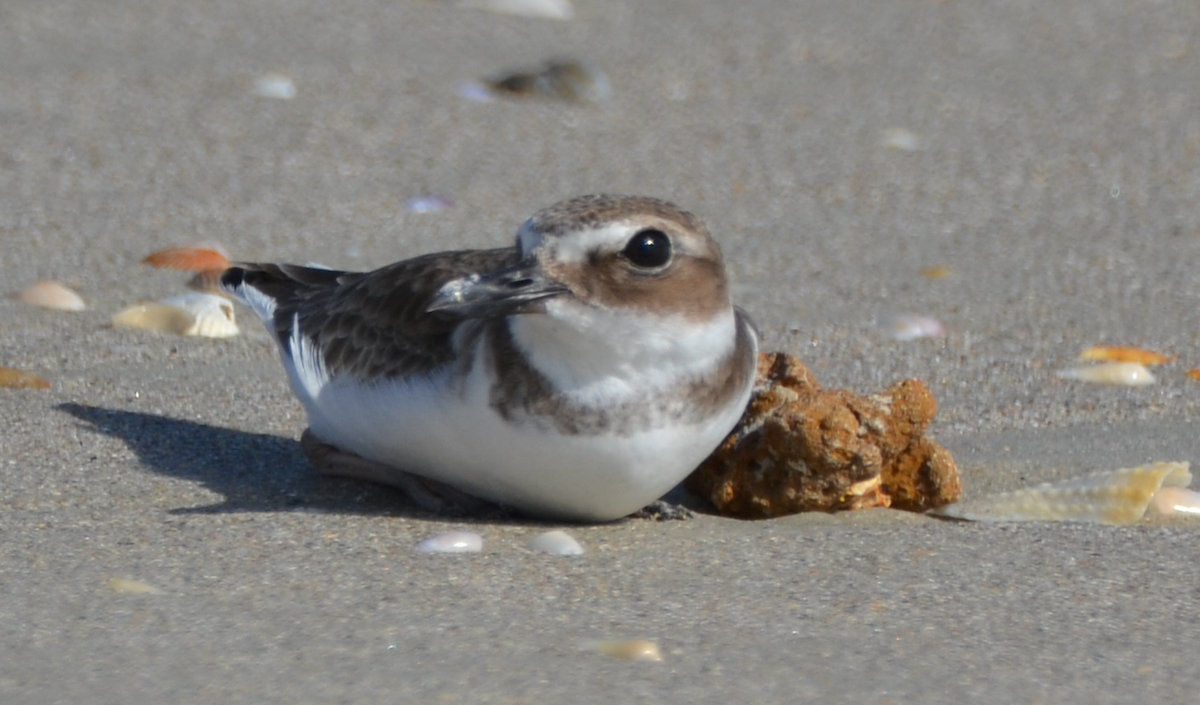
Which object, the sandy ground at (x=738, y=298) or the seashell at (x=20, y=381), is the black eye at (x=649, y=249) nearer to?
the sandy ground at (x=738, y=298)

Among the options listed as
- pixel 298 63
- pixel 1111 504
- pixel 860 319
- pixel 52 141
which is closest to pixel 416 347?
pixel 1111 504

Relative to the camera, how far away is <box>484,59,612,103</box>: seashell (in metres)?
6.79

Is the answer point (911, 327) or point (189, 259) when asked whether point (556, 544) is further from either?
point (189, 259)

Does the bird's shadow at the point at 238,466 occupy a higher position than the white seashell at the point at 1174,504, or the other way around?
the white seashell at the point at 1174,504

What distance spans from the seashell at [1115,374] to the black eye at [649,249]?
1.76 metres

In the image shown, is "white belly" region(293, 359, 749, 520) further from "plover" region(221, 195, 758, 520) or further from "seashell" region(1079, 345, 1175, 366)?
"seashell" region(1079, 345, 1175, 366)

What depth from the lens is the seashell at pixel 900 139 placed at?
646cm

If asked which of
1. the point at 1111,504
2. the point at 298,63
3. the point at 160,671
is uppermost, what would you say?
the point at 298,63

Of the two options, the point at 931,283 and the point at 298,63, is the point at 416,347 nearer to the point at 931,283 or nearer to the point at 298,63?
the point at 931,283

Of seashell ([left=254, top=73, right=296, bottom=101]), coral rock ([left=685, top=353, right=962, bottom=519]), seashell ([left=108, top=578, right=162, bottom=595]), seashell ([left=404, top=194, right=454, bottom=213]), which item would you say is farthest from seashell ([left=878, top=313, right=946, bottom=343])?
seashell ([left=254, top=73, right=296, bottom=101])

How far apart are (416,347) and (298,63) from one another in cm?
389

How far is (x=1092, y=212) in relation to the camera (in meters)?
5.89

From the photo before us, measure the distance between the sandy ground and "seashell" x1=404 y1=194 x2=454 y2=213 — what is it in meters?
0.06

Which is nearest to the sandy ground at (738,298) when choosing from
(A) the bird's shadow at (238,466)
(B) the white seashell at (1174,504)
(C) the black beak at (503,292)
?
(A) the bird's shadow at (238,466)
